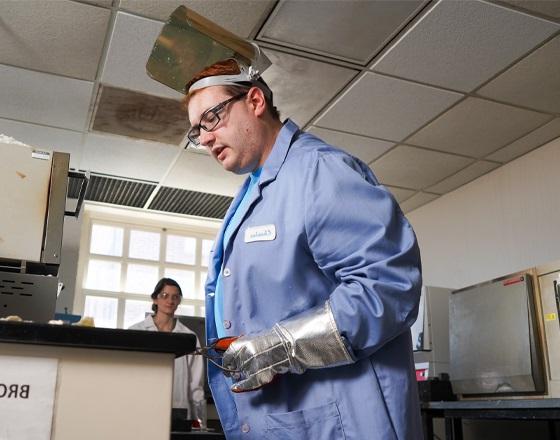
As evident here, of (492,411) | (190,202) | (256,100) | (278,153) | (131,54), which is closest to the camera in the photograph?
(278,153)

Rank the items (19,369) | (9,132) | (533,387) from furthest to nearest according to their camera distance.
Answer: (9,132), (533,387), (19,369)

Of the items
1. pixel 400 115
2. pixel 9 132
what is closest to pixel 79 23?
pixel 9 132

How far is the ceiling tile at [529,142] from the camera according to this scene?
4.02 metres

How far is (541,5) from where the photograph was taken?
2.88 m

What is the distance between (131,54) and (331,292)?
2.56 m

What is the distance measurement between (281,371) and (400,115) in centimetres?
305

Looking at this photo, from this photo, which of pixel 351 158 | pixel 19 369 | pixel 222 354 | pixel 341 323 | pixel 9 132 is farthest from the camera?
pixel 9 132

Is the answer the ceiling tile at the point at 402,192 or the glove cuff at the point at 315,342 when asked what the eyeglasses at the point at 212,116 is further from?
the ceiling tile at the point at 402,192

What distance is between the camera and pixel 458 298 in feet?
11.8

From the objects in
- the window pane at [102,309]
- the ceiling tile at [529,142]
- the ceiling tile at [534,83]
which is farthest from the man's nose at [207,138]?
the window pane at [102,309]

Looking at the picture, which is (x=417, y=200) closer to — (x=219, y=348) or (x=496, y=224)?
(x=496, y=224)

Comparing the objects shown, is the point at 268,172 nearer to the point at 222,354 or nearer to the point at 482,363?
the point at 222,354

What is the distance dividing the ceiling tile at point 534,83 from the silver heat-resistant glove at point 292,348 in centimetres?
269

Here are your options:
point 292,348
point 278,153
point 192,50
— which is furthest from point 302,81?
point 292,348
